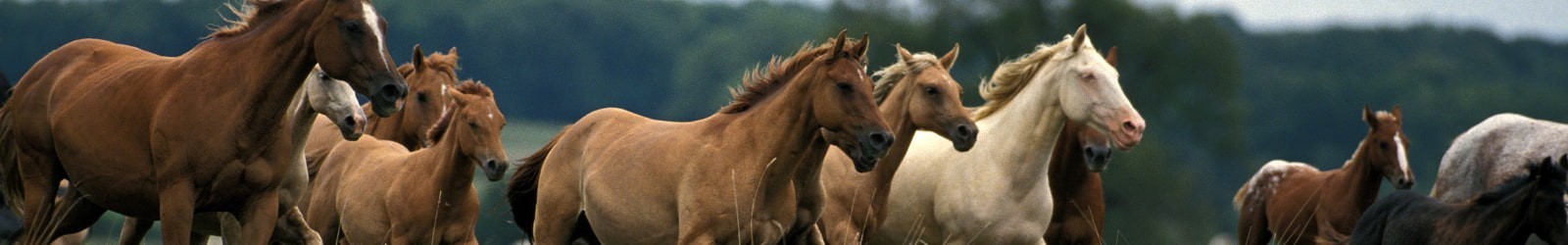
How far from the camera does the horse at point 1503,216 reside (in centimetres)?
892

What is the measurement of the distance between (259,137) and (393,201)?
9.73ft

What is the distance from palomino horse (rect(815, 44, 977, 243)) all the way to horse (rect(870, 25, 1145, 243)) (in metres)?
0.61

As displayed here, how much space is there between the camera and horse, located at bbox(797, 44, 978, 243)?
28.9 ft

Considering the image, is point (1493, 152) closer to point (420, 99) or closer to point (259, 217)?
point (420, 99)

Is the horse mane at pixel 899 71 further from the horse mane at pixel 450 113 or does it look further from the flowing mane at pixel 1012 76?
the horse mane at pixel 450 113

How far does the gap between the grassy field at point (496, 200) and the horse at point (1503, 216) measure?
2301cm

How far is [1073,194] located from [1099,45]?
29287mm

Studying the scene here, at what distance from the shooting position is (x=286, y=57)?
7.14 metres

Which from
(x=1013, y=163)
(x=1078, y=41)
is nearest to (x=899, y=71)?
(x=1013, y=163)

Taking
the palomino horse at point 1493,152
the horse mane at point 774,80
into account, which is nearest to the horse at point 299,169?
the horse mane at point 774,80

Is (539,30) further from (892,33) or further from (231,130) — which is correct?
(231,130)

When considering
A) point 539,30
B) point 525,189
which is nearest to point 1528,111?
point 539,30

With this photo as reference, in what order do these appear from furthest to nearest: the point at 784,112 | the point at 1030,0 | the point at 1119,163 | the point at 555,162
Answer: the point at 1030,0, the point at 1119,163, the point at 555,162, the point at 784,112

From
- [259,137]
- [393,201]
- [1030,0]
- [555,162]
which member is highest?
[259,137]
